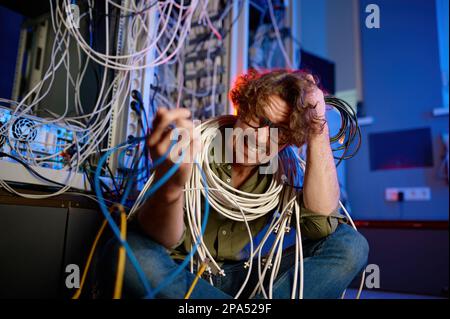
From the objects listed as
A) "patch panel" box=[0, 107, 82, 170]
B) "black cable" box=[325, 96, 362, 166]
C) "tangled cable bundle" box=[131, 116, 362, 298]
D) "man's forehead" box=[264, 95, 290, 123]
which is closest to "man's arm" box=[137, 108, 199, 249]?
"tangled cable bundle" box=[131, 116, 362, 298]

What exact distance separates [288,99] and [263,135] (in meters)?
0.12

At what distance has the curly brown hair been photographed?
0.87 metres

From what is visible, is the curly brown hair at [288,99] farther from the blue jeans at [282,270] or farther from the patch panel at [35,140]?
the patch panel at [35,140]

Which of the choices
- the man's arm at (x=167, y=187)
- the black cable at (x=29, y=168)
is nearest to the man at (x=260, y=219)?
the man's arm at (x=167, y=187)

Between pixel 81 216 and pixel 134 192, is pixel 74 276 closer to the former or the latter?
pixel 81 216

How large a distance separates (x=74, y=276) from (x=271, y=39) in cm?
186

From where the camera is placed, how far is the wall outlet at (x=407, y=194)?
8.48ft

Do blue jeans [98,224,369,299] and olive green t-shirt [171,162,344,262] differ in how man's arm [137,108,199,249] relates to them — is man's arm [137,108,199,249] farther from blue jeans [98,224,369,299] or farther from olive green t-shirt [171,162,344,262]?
olive green t-shirt [171,162,344,262]

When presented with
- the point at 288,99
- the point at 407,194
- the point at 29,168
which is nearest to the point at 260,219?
the point at 288,99

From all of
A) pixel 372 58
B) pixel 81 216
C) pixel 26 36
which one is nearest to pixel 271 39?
pixel 372 58

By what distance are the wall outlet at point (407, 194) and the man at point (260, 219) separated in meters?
2.03

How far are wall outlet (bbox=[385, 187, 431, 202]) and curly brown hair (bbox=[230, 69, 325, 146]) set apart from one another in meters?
2.10

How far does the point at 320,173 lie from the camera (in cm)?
88

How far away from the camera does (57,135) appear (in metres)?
1.22
